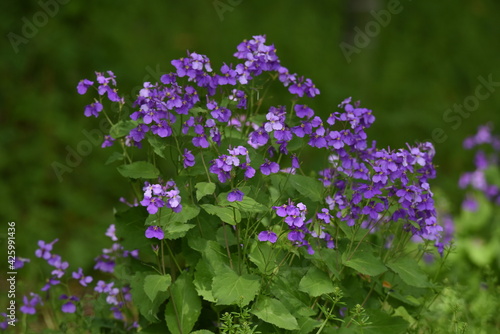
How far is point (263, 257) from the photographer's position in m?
2.64

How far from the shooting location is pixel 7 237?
5031 millimetres

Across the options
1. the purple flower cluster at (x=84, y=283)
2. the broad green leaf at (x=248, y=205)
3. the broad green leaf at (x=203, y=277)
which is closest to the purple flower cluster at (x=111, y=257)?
the purple flower cluster at (x=84, y=283)

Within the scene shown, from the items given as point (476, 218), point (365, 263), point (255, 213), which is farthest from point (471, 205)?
point (255, 213)

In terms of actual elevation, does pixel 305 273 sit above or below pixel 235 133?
below

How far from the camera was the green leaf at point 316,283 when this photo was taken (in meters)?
2.61

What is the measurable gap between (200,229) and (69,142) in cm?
303

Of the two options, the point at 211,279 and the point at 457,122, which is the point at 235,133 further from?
the point at 457,122

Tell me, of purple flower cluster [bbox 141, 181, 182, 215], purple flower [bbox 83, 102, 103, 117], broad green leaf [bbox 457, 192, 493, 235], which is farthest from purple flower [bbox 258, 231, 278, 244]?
broad green leaf [bbox 457, 192, 493, 235]

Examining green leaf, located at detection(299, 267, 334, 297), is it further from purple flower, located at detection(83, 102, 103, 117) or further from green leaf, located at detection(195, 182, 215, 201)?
purple flower, located at detection(83, 102, 103, 117)

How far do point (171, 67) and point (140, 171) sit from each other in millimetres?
3470

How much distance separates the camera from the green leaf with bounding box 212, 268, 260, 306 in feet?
8.21

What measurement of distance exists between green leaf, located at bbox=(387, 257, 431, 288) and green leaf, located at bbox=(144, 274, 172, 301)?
93 cm

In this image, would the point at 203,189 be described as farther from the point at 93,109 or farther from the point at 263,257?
the point at 93,109

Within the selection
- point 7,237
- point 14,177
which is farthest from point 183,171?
point 14,177
